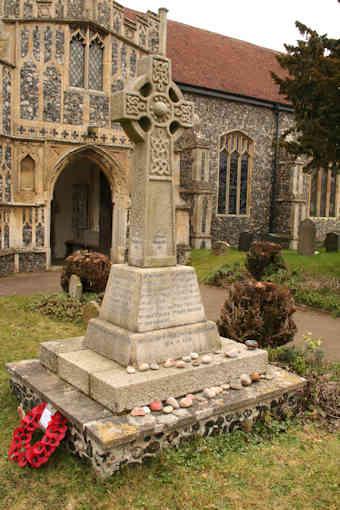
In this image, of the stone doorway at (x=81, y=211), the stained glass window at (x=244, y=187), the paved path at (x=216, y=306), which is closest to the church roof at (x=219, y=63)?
the stained glass window at (x=244, y=187)

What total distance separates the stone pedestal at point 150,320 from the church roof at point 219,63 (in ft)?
49.6

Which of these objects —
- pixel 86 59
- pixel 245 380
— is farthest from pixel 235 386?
pixel 86 59

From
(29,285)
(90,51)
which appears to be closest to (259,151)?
(90,51)

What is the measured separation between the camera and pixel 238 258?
51.4ft

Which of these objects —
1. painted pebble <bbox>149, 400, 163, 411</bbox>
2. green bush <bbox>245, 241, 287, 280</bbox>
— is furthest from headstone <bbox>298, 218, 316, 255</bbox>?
painted pebble <bbox>149, 400, 163, 411</bbox>

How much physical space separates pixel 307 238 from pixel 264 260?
4673 mm

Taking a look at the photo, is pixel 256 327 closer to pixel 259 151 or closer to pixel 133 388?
pixel 133 388

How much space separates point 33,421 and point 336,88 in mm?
9313

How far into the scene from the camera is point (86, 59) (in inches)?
546

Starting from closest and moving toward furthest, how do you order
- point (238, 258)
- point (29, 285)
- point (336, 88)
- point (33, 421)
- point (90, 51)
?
point (33, 421)
point (336, 88)
point (29, 285)
point (90, 51)
point (238, 258)

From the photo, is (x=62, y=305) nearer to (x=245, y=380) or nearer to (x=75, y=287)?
(x=75, y=287)

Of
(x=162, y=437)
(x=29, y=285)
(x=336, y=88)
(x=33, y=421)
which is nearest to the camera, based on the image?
(x=162, y=437)

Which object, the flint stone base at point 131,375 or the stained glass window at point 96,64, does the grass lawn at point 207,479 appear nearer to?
the flint stone base at point 131,375

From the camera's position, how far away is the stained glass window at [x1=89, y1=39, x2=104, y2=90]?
554 inches
